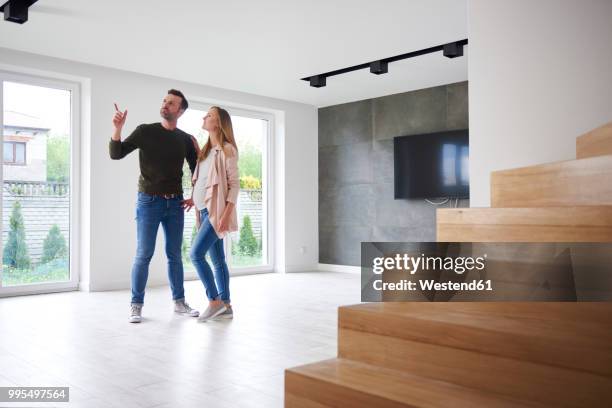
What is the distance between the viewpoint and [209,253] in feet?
11.7

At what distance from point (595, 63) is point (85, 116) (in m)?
4.65

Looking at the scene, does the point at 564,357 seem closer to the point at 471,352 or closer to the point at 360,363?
the point at 471,352

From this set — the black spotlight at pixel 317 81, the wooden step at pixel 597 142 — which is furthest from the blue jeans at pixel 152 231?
the black spotlight at pixel 317 81

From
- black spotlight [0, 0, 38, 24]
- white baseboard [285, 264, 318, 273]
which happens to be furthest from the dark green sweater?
white baseboard [285, 264, 318, 273]

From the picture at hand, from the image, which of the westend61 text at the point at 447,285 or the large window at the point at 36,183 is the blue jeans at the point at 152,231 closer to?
the large window at the point at 36,183

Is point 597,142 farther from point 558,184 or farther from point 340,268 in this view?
point 340,268

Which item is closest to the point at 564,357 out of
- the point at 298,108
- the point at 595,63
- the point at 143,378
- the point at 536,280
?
the point at 536,280

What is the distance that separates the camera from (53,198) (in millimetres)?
5383

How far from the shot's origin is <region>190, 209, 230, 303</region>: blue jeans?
3506mm

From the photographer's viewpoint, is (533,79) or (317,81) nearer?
(533,79)

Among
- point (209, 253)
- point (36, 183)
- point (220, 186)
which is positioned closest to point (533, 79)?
point (220, 186)

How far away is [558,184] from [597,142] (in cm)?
22

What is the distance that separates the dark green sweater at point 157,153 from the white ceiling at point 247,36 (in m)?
0.94

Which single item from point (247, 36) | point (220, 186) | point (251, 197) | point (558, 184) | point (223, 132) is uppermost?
point (247, 36)
